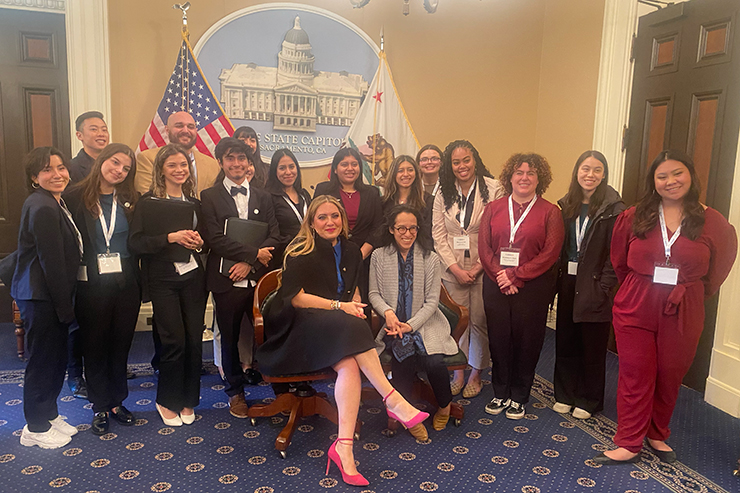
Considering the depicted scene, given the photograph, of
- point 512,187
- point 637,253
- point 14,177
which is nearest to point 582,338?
point 637,253

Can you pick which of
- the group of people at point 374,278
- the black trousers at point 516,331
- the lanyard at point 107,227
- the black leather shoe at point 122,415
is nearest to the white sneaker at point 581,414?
the group of people at point 374,278

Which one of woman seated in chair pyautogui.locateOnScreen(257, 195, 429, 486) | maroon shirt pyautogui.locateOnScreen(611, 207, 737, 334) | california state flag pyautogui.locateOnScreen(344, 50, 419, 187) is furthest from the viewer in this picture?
california state flag pyautogui.locateOnScreen(344, 50, 419, 187)

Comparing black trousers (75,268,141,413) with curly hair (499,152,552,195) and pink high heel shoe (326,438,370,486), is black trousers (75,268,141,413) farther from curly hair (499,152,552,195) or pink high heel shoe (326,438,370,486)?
curly hair (499,152,552,195)

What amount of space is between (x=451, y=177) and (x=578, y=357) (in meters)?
1.37

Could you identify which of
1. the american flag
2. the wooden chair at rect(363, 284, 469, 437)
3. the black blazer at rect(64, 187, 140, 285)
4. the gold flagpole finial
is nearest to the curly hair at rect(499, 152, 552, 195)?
the wooden chair at rect(363, 284, 469, 437)

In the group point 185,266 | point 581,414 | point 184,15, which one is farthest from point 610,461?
point 184,15

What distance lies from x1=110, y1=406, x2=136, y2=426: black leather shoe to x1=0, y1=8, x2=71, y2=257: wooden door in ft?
8.06

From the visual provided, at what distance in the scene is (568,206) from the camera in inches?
120

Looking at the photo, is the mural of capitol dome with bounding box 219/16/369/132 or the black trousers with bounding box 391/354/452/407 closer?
the black trousers with bounding box 391/354/452/407

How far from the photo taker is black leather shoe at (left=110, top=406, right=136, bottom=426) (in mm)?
2857

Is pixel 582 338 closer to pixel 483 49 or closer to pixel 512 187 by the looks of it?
pixel 512 187

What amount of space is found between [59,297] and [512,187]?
8.16 ft

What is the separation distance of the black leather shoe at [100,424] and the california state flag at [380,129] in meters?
2.92

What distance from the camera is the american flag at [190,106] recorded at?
13.7ft
